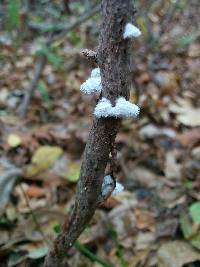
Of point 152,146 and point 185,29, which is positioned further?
point 185,29

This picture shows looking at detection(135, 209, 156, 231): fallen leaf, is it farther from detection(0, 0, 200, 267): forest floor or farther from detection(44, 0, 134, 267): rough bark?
detection(44, 0, 134, 267): rough bark

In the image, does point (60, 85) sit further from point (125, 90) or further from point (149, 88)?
point (125, 90)

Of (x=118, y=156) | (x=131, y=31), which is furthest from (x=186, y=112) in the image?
(x=131, y=31)

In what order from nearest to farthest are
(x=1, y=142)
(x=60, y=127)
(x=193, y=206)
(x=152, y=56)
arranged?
(x=193, y=206) < (x=1, y=142) < (x=60, y=127) < (x=152, y=56)

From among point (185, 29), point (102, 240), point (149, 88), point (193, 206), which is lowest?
point (102, 240)

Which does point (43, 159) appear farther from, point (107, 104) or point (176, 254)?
point (107, 104)

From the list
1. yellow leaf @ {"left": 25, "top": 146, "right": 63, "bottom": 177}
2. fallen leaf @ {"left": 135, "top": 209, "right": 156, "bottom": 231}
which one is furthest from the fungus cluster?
yellow leaf @ {"left": 25, "top": 146, "right": 63, "bottom": 177}

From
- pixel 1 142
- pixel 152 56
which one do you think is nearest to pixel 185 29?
pixel 152 56
